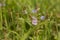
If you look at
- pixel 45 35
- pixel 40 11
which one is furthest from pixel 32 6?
pixel 45 35

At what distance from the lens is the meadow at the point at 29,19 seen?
7.04 ft

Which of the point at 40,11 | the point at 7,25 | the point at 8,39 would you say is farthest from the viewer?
the point at 40,11

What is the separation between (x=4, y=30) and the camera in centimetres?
220

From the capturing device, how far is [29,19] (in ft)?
7.42

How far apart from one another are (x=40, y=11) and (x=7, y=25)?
37 centimetres

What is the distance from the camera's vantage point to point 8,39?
2109mm

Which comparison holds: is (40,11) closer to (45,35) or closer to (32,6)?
(32,6)

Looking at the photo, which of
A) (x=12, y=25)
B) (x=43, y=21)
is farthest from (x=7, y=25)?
(x=43, y=21)

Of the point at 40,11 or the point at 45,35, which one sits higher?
the point at 40,11

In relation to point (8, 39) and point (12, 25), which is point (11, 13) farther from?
point (8, 39)

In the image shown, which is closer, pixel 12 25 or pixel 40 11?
pixel 12 25

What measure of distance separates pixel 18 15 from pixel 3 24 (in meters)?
0.16

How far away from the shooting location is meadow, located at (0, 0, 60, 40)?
215 cm

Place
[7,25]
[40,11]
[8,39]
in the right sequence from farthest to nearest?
[40,11]
[7,25]
[8,39]
